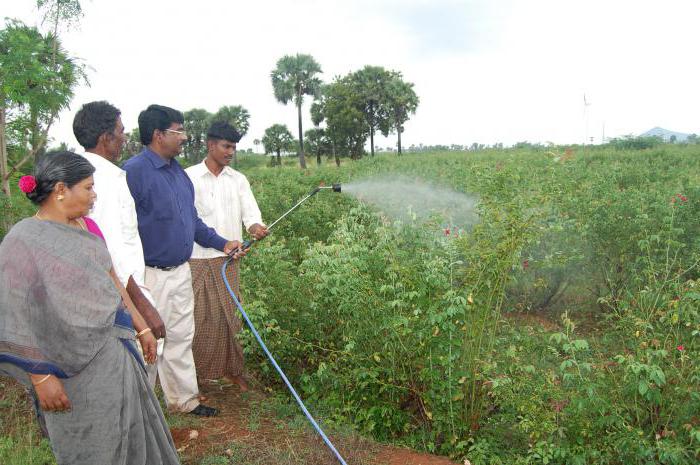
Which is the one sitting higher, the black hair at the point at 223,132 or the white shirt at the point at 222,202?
the black hair at the point at 223,132

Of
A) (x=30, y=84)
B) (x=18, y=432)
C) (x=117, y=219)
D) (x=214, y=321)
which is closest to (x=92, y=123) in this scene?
(x=117, y=219)

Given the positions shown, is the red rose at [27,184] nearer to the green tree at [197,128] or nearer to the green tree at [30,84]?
the green tree at [30,84]

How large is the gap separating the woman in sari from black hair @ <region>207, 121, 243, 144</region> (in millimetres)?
2121

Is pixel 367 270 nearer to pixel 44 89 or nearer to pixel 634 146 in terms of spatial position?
pixel 44 89

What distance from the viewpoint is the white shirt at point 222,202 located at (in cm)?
462

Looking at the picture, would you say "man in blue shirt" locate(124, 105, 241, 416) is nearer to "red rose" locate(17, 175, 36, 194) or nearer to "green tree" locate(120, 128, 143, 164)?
"green tree" locate(120, 128, 143, 164)

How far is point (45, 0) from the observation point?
6.91 meters

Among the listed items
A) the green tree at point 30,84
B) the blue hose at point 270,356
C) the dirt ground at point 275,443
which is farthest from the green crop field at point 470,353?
the green tree at point 30,84

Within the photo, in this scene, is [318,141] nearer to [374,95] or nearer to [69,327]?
[374,95]

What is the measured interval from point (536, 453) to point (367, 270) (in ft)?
4.99

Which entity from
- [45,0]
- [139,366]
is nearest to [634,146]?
[45,0]

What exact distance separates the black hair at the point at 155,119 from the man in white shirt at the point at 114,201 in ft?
1.49

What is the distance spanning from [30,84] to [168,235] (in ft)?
12.4

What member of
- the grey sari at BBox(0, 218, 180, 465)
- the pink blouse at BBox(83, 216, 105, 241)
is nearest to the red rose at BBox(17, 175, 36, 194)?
the grey sari at BBox(0, 218, 180, 465)
